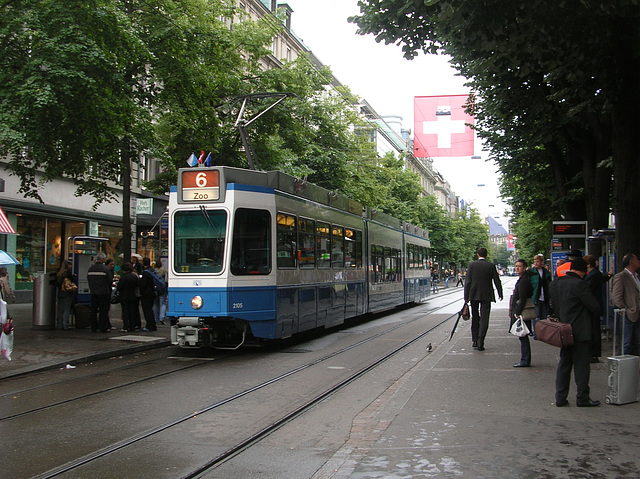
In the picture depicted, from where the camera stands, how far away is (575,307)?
23.1ft

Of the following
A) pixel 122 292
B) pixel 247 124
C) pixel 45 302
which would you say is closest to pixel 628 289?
pixel 122 292

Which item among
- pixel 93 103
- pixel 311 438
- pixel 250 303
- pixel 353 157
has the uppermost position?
pixel 353 157

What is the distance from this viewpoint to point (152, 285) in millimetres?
15430

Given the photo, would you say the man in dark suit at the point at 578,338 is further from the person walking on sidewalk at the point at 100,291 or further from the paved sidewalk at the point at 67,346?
the person walking on sidewalk at the point at 100,291

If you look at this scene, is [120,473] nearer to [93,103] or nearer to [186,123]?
[93,103]

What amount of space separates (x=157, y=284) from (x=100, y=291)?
58.6 inches

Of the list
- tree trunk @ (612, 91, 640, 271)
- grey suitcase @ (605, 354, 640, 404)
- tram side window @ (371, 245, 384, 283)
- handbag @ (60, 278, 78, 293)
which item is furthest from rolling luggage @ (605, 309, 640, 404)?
tram side window @ (371, 245, 384, 283)

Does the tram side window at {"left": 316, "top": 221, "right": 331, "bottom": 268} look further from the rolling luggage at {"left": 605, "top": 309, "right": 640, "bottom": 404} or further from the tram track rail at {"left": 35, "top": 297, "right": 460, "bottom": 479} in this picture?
the rolling luggage at {"left": 605, "top": 309, "right": 640, "bottom": 404}

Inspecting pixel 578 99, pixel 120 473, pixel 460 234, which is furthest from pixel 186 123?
pixel 460 234

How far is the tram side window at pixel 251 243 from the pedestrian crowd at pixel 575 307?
3.75 m

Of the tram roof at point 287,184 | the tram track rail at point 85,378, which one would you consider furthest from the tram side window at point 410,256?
the tram track rail at point 85,378

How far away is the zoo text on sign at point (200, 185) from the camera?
Result: 37.4 feet

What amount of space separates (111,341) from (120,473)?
8.78 meters

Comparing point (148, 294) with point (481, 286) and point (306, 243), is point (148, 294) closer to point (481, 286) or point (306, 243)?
point (306, 243)
